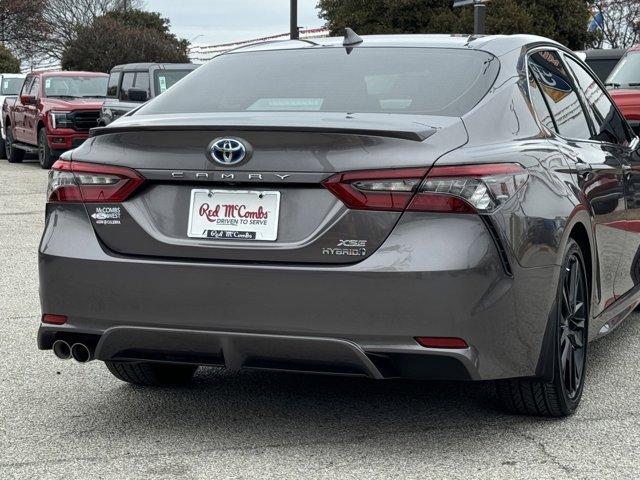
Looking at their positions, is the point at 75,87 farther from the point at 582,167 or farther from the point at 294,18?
the point at 582,167

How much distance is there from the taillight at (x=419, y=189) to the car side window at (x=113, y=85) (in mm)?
17124

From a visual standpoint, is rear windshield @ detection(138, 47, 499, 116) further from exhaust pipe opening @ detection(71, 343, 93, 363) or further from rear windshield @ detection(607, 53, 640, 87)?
rear windshield @ detection(607, 53, 640, 87)

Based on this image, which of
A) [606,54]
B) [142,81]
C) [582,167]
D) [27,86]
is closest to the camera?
[582,167]

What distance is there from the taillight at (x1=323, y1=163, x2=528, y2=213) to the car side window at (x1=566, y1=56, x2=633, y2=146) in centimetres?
188

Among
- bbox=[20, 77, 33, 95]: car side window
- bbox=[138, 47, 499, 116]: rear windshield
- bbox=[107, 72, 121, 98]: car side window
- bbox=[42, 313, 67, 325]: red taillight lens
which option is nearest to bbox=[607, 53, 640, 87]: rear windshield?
bbox=[138, 47, 499, 116]: rear windshield

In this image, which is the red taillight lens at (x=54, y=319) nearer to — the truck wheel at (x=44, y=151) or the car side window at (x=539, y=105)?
the car side window at (x=539, y=105)

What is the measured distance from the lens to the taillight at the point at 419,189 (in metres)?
4.12

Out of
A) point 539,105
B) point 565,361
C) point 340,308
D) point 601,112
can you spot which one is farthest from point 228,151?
point 601,112

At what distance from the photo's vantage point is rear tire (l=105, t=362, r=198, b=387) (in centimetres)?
539

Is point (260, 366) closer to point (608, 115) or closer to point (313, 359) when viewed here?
point (313, 359)

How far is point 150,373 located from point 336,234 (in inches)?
63.9

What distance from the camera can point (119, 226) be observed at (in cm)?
447

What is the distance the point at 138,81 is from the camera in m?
20.4

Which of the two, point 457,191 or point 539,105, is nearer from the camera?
point 457,191
